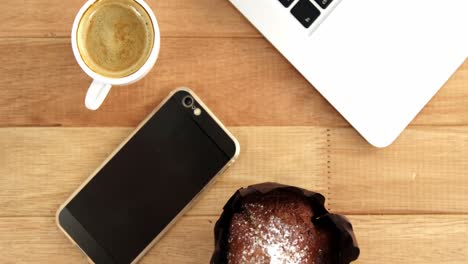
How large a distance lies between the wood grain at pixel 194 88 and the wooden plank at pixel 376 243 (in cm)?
13

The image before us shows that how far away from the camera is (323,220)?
2.31 feet

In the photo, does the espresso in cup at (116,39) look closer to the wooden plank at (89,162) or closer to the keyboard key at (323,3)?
the wooden plank at (89,162)

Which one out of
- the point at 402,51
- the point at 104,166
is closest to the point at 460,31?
the point at 402,51

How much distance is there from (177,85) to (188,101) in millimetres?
28

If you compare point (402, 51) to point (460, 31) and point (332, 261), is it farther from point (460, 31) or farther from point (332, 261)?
point (332, 261)

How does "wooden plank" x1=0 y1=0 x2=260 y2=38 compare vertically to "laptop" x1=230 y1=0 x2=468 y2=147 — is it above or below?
below

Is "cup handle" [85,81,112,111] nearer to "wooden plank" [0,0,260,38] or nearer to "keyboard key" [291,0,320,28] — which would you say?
"wooden plank" [0,0,260,38]

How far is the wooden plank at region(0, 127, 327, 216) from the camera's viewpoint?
2.54 ft

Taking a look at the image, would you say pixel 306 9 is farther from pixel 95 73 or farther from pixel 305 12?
pixel 95 73

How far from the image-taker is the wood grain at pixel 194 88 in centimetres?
77

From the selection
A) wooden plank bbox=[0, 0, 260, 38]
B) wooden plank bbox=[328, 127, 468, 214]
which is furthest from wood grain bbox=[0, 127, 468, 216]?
wooden plank bbox=[0, 0, 260, 38]

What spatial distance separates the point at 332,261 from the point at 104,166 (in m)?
0.31

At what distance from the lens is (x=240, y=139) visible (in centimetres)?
77

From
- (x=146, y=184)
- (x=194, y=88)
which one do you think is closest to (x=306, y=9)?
(x=194, y=88)
